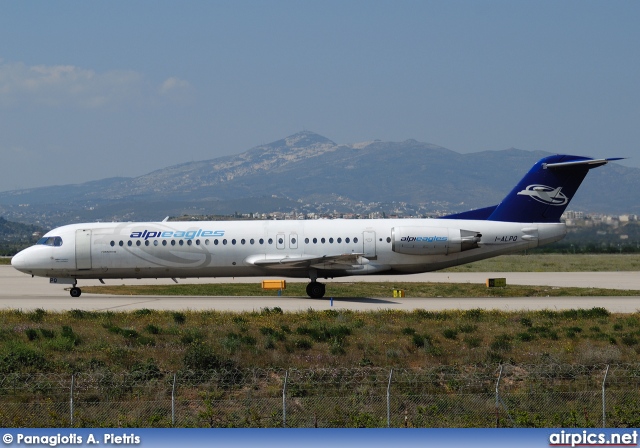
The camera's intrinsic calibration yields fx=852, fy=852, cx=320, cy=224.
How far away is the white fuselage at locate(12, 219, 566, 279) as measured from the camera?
131 feet

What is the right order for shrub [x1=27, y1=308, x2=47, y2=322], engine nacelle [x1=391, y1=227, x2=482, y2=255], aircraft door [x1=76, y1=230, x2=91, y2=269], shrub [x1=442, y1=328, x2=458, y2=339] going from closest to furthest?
shrub [x1=442, y1=328, x2=458, y2=339] < shrub [x1=27, y1=308, x2=47, y2=322] < engine nacelle [x1=391, y1=227, x2=482, y2=255] < aircraft door [x1=76, y1=230, x2=91, y2=269]

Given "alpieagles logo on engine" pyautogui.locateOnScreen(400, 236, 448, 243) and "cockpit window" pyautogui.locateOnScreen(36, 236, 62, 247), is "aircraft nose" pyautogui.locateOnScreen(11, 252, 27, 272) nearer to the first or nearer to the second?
"cockpit window" pyautogui.locateOnScreen(36, 236, 62, 247)

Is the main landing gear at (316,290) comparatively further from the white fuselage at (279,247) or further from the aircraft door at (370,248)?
the aircraft door at (370,248)

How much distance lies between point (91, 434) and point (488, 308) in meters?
24.2

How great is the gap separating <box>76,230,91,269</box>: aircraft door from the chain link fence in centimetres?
1851

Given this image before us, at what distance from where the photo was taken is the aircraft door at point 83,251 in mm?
41031

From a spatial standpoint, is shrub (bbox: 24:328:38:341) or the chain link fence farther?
shrub (bbox: 24:328:38:341)

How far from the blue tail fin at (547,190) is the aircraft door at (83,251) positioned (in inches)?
783

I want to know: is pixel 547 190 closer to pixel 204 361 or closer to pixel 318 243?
pixel 318 243

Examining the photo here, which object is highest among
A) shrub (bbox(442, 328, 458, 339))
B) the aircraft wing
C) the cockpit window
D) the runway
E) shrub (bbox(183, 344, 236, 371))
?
the cockpit window


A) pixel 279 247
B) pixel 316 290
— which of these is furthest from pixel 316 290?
pixel 279 247

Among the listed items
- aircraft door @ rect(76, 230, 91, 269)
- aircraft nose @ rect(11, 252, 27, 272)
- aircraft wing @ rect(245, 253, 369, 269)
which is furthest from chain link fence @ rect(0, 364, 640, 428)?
aircraft nose @ rect(11, 252, 27, 272)

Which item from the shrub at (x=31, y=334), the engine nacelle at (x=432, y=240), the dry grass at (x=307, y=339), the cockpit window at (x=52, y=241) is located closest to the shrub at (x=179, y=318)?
the dry grass at (x=307, y=339)

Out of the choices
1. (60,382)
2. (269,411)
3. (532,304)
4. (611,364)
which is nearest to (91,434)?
(269,411)
